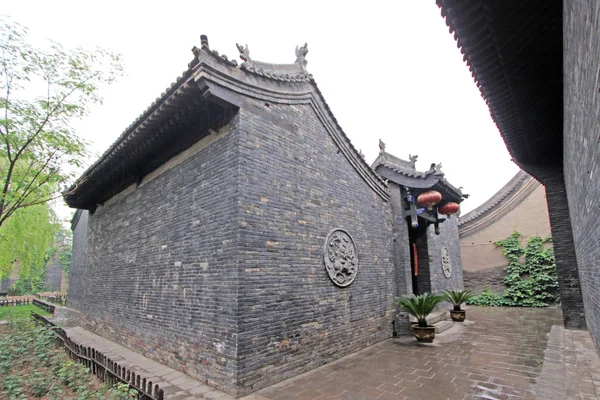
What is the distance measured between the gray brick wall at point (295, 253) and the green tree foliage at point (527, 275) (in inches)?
356

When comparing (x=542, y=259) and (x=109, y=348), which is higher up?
(x=542, y=259)

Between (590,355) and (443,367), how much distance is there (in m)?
2.45

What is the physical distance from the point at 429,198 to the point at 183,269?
234 inches

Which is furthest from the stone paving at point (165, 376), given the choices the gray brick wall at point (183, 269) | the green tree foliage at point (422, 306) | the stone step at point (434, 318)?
the stone step at point (434, 318)

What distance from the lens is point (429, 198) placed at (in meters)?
7.66

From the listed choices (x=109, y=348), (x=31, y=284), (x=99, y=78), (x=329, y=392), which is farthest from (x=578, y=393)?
(x=31, y=284)

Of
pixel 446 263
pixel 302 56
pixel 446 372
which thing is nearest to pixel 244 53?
pixel 302 56

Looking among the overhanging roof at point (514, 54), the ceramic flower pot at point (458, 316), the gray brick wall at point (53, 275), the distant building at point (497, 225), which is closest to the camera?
the overhanging roof at point (514, 54)

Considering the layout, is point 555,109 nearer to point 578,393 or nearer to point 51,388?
point 578,393

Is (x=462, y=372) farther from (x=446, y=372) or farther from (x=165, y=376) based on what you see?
(x=165, y=376)

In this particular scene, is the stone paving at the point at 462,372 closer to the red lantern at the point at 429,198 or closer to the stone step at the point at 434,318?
the stone step at the point at 434,318

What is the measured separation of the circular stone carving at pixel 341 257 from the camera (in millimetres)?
5559

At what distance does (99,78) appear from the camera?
6.43 m

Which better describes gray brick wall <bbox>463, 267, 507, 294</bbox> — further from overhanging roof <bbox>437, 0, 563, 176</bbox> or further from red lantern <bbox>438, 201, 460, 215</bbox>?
overhanging roof <bbox>437, 0, 563, 176</bbox>
